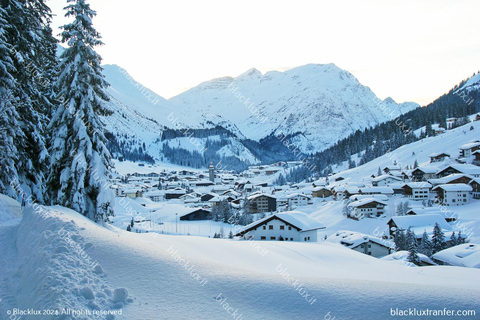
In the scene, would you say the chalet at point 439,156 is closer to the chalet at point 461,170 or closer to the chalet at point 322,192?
the chalet at point 461,170

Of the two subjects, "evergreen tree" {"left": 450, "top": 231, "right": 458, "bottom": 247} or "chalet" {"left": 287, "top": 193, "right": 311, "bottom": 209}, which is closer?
"evergreen tree" {"left": 450, "top": 231, "right": 458, "bottom": 247}

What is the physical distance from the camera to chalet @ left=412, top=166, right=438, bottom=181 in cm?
8344

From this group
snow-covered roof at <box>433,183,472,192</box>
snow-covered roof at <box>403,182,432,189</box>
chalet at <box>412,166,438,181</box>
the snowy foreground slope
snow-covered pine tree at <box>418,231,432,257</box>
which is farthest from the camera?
chalet at <box>412,166,438,181</box>

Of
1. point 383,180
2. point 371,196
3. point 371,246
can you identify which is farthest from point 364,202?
point 383,180

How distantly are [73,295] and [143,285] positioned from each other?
1.55 m

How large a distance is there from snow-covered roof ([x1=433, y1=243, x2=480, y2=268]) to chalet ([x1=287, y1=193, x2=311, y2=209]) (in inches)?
2062

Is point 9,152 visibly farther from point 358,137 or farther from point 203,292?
point 358,137

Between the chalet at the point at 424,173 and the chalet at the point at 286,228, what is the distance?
5595 cm

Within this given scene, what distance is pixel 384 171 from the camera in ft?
327

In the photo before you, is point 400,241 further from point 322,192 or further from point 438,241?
point 322,192

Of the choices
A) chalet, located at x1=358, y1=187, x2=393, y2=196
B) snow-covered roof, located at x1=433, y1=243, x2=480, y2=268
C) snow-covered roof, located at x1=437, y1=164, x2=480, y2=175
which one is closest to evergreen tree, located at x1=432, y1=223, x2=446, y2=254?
snow-covered roof, located at x1=433, y1=243, x2=480, y2=268

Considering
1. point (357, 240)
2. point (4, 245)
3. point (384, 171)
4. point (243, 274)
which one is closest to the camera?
point (243, 274)

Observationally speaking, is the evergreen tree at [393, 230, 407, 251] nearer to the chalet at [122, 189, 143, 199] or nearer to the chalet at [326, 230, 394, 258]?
the chalet at [326, 230, 394, 258]

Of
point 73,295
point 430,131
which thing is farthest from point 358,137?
point 73,295
